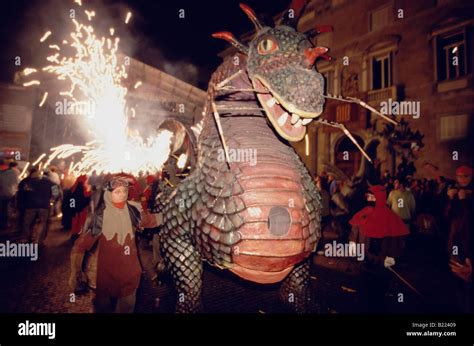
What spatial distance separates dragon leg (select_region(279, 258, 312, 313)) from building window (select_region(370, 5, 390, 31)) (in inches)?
556

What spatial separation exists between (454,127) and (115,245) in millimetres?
12680

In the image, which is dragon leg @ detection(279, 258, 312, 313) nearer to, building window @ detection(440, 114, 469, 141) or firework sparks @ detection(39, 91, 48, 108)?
building window @ detection(440, 114, 469, 141)

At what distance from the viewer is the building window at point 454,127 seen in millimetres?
10836

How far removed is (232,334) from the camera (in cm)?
289

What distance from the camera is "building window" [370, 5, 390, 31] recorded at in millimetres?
12916

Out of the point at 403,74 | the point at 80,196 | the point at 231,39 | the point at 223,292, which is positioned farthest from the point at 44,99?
the point at 403,74

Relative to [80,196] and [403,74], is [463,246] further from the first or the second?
[403,74]

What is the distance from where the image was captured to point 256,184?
2146 millimetres

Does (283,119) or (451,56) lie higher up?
(451,56)

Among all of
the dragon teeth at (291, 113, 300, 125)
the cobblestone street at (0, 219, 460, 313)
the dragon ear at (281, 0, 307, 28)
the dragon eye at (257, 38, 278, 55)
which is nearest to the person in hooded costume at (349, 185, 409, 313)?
the cobblestone street at (0, 219, 460, 313)

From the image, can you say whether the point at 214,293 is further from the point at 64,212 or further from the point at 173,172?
the point at 64,212

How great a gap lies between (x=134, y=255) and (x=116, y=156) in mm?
4087

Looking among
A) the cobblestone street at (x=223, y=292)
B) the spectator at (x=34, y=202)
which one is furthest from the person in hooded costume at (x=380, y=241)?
the spectator at (x=34, y=202)

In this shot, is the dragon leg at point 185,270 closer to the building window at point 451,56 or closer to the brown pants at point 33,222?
the brown pants at point 33,222
